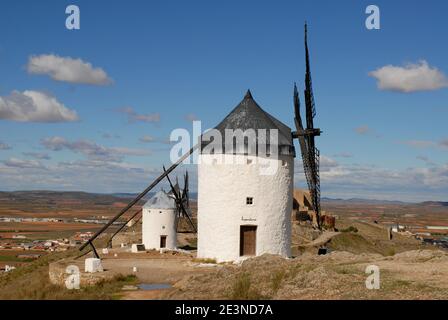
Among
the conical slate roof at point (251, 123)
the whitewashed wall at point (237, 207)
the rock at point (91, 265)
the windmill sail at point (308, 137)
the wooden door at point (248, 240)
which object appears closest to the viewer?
the rock at point (91, 265)

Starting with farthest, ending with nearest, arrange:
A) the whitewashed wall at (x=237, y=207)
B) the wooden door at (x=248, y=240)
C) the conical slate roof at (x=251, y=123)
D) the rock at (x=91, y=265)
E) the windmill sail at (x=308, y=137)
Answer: the windmill sail at (x=308, y=137)
the conical slate roof at (x=251, y=123)
the wooden door at (x=248, y=240)
the whitewashed wall at (x=237, y=207)
the rock at (x=91, y=265)

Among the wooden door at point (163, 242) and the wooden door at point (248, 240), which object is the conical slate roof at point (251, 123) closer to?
the wooden door at point (248, 240)

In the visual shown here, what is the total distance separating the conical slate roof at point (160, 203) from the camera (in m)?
28.8

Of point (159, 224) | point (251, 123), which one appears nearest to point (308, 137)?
point (251, 123)

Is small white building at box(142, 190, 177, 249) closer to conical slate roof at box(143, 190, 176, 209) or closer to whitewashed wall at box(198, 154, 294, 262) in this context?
conical slate roof at box(143, 190, 176, 209)

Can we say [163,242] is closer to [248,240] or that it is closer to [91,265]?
[248,240]

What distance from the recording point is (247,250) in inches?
810

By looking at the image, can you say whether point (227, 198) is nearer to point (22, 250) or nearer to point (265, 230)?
point (265, 230)

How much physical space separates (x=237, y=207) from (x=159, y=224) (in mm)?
9329

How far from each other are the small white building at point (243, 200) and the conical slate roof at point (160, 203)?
7.88m

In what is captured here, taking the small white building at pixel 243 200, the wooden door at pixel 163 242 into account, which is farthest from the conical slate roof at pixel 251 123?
the wooden door at pixel 163 242
